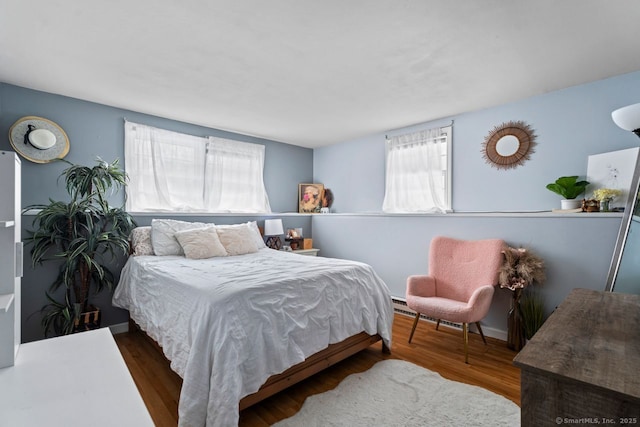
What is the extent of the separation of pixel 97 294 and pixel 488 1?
3931 millimetres

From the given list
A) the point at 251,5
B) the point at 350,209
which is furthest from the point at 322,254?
the point at 251,5

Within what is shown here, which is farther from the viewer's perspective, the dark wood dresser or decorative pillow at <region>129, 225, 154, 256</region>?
decorative pillow at <region>129, 225, 154, 256</region>

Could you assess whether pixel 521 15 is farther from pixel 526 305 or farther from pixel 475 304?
pixel 526 305

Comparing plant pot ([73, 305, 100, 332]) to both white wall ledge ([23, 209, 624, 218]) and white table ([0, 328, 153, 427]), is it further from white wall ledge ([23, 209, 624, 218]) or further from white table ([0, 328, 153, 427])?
white table ([0, 328, 153, 427])

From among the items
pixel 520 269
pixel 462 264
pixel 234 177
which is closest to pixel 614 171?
pixel 520 269

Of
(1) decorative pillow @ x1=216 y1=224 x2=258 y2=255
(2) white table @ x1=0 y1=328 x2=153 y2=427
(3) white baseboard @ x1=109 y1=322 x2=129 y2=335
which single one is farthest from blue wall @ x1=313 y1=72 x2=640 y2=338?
(2) white table @ x1=0 y1=328 x2=153 y2=427

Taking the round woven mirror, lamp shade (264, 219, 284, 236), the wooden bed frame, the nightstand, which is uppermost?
the round woven mirror

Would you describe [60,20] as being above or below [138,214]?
above

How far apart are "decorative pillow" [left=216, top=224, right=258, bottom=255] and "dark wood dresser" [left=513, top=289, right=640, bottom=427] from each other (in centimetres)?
287

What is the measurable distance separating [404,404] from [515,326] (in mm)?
1482

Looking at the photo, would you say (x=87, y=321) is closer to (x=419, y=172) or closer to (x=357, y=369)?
(x=357, y=369)

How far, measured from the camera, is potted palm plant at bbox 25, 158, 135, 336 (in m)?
2.48

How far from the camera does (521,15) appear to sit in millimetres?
1692

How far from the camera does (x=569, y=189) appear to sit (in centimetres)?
258
